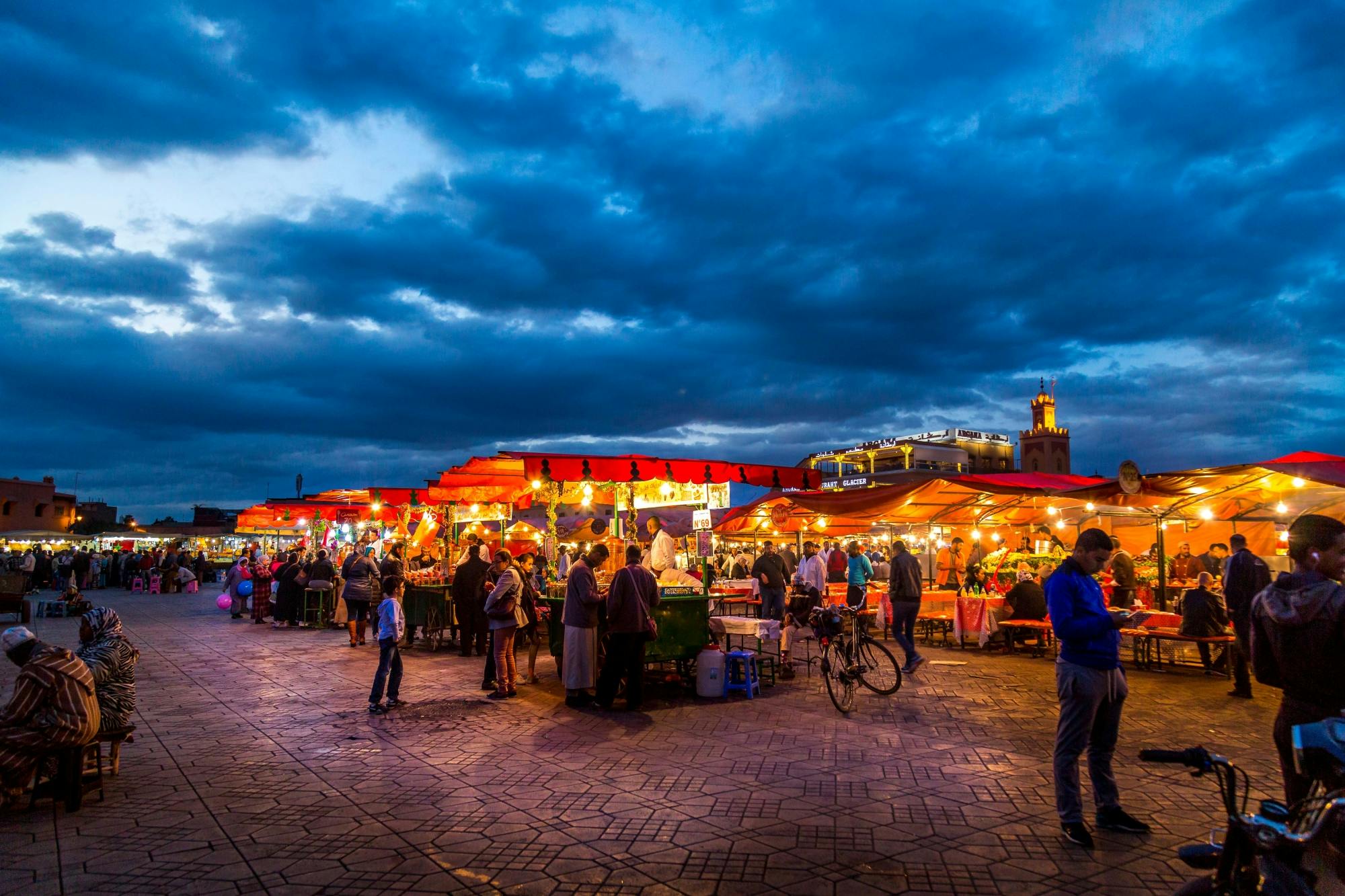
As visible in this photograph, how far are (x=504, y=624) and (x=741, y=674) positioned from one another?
288cm

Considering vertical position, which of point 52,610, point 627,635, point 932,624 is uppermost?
point 627,635

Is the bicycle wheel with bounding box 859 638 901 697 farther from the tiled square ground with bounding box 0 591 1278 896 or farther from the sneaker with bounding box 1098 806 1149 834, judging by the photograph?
the sneaker with bounding box 1098 806 1149 834

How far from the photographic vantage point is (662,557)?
11.5 metres

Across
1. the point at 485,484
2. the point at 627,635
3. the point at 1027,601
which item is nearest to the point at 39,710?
the point at 627,635

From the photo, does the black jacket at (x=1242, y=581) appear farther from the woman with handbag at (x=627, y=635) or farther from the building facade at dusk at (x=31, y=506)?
the building facade at dusk at (x=31, y=506)

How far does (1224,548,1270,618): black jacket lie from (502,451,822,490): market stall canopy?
6.61 meters

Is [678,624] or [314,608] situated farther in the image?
[314,608]

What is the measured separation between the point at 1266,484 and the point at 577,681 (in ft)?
35.2

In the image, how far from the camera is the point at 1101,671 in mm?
4656

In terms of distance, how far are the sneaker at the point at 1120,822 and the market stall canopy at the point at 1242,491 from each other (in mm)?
6941

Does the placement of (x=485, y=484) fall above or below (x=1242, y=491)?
above

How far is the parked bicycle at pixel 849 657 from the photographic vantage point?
8758 millimetres

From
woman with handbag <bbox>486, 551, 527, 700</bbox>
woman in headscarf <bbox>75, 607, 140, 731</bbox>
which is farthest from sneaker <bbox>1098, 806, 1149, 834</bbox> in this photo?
woman in headscarf <bbox>75, 607, 140, 731</bbox>

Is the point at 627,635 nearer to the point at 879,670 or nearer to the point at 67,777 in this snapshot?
the point at 879,670
